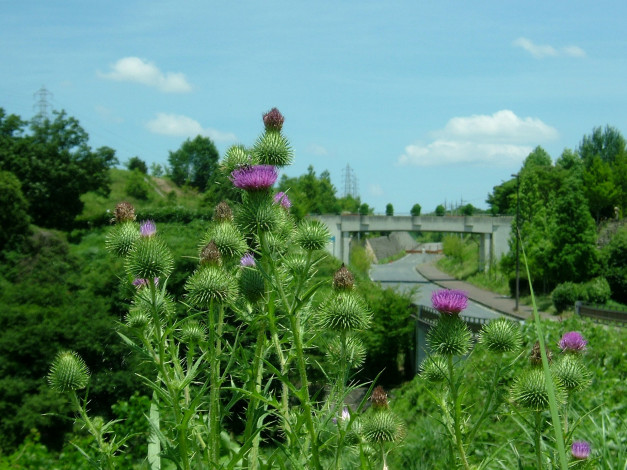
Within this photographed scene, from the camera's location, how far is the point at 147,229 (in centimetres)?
373

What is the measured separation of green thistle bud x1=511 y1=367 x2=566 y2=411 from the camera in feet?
10.4

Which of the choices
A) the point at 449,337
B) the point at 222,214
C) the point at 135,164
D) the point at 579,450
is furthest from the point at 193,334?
the point at 135,164

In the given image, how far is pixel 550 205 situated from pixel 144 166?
61.6 metres

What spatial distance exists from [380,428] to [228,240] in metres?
1.28

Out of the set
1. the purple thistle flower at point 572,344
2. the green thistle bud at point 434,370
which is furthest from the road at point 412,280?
the green thistle bud at point 434,370

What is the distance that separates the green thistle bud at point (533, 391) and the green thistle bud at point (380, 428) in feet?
2.19

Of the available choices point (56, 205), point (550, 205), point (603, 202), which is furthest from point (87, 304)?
point (603, 202)

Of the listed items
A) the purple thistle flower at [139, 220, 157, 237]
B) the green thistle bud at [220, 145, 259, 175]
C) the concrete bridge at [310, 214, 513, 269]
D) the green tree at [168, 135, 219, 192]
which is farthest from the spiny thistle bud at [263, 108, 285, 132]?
the green tree at [168, 135, 219, 192]

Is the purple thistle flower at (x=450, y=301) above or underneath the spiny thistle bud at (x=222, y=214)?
underneath

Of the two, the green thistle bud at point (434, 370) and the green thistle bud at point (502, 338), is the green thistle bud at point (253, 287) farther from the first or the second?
the green thistle bud at point (502, 338)

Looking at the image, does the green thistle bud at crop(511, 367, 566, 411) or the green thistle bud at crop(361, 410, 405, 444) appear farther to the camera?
the green thistle bud at crop(361, 410, 405, 444)

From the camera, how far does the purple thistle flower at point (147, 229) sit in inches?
144

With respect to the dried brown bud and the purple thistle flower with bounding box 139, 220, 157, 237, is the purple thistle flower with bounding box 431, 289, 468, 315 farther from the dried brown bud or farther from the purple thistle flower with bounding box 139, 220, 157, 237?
the purple thistle flower with bounding box 139, 220, 157, 237

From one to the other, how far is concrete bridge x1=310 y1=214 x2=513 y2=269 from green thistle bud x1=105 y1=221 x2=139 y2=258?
60.5 m
